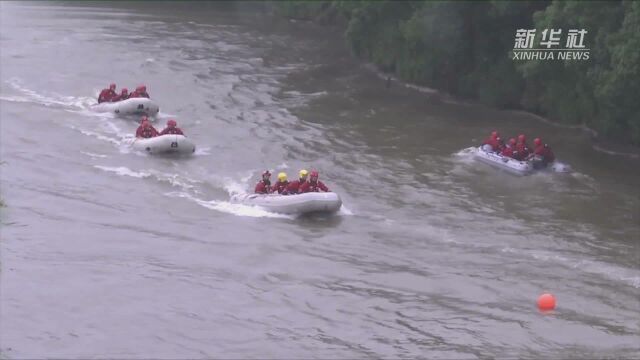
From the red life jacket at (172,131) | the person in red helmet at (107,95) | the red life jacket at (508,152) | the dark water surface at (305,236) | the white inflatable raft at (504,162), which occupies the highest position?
the red life jacket at (508,152)

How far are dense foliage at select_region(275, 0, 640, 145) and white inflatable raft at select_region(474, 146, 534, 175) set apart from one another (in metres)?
3.71

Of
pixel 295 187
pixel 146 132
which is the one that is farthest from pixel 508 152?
pixel 146 132

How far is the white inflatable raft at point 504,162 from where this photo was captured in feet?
92.4

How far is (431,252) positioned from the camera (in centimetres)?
2134

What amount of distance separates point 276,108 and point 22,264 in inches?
746

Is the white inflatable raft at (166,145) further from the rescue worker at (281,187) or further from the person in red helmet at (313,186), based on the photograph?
the person in red helmet at (313,186)

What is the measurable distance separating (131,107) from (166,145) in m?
5.90

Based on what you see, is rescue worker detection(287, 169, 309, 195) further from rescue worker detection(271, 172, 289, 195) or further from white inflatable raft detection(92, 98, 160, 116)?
white inflatable raft detection(92, 98, 160, 116)

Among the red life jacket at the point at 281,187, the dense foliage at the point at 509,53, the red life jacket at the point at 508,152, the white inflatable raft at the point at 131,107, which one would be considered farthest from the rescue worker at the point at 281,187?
the white inflatable raft at the point at 131,107

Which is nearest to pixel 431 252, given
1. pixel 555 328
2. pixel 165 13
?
pixel 555 328

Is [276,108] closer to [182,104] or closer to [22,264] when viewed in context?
Result: [182,104]

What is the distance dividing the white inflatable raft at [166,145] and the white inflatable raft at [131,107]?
5244mm

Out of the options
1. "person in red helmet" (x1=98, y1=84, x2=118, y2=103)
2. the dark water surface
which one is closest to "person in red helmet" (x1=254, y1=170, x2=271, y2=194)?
the dark water surface

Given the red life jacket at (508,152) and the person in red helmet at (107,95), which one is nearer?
the red life jacket at (508,152)
